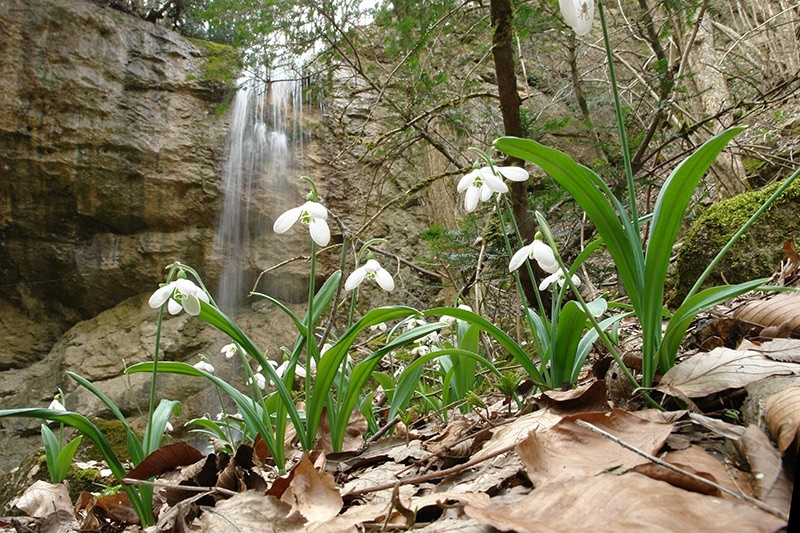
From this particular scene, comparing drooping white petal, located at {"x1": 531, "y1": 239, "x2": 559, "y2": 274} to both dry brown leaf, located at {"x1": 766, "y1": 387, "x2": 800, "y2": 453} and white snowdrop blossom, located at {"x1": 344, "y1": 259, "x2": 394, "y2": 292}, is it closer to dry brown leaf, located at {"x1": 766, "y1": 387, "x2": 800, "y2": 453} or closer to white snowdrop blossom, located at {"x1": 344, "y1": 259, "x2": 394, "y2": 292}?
white snowdrop blossom, located at {"x1": 344, "y1": 259, "x2": 394, "y2": 292}

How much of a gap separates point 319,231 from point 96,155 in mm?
7858

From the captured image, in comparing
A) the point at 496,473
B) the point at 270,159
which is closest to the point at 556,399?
the point at 496,473

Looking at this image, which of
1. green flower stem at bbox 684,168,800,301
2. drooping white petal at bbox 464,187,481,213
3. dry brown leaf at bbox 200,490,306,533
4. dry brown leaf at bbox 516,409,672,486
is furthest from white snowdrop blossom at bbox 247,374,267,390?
green flower stem at bbox 684,168,800,301

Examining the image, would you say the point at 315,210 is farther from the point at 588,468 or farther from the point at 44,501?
the point at 44,501

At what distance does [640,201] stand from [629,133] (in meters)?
1.19

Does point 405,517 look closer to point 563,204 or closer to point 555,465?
point 555,465

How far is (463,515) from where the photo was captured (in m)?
0.72

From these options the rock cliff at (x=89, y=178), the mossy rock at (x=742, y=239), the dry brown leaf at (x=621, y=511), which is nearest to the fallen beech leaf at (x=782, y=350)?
the dry brown leaf at (x=621, y=511)

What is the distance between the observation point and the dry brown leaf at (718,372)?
91 centimetres

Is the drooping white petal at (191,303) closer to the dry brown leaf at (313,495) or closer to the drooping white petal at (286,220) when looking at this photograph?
the drooping white petal at (286,220)

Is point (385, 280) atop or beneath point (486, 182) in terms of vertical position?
beneath

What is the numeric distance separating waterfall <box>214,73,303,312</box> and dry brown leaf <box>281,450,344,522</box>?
779cm

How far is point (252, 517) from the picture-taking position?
943 mm

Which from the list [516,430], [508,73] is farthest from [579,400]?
[508,73]
